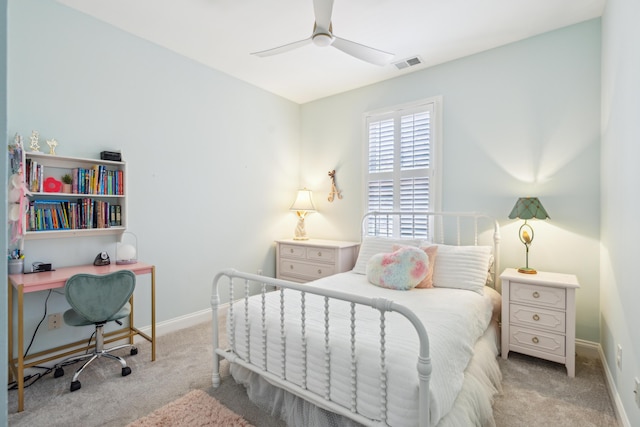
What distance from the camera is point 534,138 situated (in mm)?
2854

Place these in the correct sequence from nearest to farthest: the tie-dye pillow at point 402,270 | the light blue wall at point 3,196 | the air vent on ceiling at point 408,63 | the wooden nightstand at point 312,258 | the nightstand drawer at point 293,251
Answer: the light blue wall at point 3,196, the tie-dye pillow at point 402,270, the air vent on ceiling at point 408,63, the wooden nightstand at point 312,258, the nightstand drawer at point 293,251

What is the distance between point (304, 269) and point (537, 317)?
2.39m

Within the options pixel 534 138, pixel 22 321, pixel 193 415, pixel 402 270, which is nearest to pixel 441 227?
pixel 402 270

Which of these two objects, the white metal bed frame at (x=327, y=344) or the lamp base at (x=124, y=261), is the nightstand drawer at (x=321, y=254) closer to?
the white metal bed frame at (x=327, y=344)

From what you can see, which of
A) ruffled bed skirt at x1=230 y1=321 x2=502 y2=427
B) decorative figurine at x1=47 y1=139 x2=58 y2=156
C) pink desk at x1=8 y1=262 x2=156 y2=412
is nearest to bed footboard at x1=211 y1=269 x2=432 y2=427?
ruffled bed skirt at x1=230 y1=321 x2=502 y2=427

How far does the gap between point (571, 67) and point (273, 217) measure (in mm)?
3453

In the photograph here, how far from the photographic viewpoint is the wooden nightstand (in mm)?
3680

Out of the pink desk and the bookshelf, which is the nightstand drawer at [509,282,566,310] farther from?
the bookshelf

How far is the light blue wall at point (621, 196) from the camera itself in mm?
1566

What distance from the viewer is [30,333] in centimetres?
235

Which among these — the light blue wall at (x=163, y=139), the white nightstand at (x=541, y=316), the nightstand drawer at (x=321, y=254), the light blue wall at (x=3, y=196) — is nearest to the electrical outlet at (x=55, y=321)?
the light blue wall at (x=163, y=139)

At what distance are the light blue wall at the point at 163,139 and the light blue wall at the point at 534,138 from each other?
1.91 meters

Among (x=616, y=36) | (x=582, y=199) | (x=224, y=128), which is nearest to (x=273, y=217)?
(x=224, y=128)

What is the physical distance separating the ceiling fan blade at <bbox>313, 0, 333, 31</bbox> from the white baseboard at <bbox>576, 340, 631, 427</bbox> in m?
2.85
